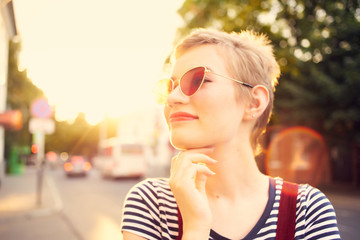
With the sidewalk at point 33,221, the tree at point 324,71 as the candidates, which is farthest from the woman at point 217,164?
the tree at point 324,71

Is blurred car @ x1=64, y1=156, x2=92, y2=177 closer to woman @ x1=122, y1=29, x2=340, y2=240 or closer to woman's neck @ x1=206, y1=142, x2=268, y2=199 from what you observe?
woman @ x1=122, y1=29, x2=340, y2=240

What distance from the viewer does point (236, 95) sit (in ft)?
5.54

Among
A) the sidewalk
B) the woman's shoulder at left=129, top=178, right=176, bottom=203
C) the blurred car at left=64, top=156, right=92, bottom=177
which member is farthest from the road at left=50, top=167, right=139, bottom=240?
the blurred car at left=64, top=156, right=92, bottom=177

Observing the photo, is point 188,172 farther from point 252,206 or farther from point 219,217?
point 252,206

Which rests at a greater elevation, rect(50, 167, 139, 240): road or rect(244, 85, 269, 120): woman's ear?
rect(244, 85, 269, 120): woman's ear

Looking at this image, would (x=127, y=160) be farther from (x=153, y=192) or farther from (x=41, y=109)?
(x=153, y=192)

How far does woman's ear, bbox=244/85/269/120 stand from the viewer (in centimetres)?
178

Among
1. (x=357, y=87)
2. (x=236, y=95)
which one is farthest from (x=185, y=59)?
(x=357, y=87)

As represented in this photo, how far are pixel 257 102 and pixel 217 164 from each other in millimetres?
402

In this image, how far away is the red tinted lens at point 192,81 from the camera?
1628 mm

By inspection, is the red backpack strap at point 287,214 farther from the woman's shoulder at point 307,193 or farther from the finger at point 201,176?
the finger at point 201,176

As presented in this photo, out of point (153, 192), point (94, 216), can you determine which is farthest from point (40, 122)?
point (153, 192)

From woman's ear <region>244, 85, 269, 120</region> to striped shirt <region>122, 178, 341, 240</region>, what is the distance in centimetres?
41

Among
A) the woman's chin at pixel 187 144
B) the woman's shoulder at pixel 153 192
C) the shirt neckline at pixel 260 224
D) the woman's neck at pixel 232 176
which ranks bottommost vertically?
the shirt neckline at pixel 260 224
